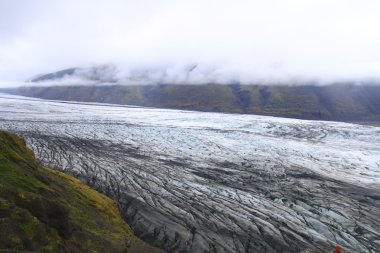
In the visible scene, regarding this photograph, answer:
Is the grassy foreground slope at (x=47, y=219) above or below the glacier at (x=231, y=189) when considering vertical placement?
above

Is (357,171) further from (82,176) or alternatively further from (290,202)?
(82,176)

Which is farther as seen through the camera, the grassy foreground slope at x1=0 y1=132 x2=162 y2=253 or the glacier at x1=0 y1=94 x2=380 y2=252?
the glacier at x1=0 y1=94 x2=380 y2=252

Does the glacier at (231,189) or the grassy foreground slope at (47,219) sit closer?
the grassy foreground slope at (47,219)

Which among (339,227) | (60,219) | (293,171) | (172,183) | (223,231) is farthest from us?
(293,171)

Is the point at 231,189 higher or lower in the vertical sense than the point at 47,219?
lower

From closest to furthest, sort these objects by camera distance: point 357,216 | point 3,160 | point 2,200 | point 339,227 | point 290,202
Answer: point 2,200, point 3,160, point 339,227, point 357,216, point 290,202

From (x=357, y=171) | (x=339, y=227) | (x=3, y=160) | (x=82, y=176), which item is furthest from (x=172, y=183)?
(x=357, y=171)

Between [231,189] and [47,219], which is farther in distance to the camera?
[231,189]

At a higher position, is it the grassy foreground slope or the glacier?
the grassy foreground slope
